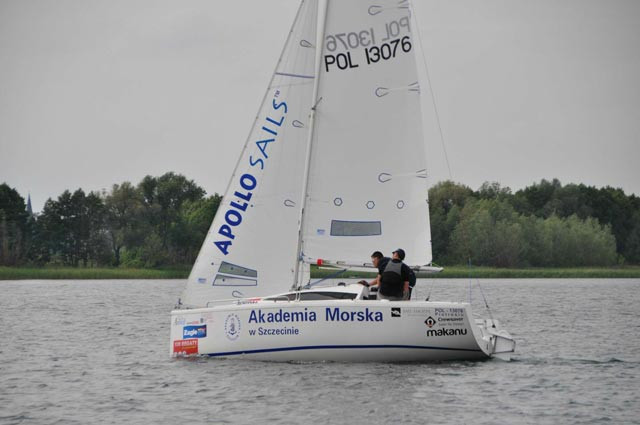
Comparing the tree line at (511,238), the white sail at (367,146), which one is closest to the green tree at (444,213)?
the tree line at (511,238)

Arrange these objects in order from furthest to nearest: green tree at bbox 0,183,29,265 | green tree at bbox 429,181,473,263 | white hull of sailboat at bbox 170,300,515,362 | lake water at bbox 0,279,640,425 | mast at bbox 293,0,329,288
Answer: green tree at bbox 429,181,473,263 < green tree at bbox 0,183,29,265 < mast at bbox 293,0,329,288 < white hull of sailboat at bbox 170,300,515,362 < lake water at bbox 0,279,640,425

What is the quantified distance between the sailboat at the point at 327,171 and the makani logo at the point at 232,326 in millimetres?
791

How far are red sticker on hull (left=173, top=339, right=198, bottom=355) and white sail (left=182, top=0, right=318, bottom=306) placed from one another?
0.88 metres

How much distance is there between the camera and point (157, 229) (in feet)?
308

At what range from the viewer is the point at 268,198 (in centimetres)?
2170

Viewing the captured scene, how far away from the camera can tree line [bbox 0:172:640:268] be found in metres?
84.0

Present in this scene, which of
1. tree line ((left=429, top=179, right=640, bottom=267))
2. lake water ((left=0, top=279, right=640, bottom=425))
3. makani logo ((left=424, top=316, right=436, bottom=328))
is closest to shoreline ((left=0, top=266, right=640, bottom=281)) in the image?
tree line ((left=429, top=179, right=640, bottom=267))

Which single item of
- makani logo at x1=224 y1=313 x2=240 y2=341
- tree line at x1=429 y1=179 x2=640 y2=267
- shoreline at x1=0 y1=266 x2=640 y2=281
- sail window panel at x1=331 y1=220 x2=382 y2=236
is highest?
tree line at x1=429 y1=179 x2=640 y2=267

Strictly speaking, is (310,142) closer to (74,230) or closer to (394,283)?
(394,283)

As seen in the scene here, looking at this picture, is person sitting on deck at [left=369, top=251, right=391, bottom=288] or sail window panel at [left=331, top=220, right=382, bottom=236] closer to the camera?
person sitting on deck at [left=369, top=251, right=391, bottom=288]

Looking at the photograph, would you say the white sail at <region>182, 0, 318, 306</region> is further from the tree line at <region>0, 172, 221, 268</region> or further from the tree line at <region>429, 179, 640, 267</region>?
the tree line at <region>0, 172, 221, 268</region>

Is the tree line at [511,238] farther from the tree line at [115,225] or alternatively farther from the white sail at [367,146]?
the white sail at [367,146]

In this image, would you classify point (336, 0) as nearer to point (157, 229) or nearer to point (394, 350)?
point (394, 350)

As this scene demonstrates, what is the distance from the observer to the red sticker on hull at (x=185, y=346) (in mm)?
20859
